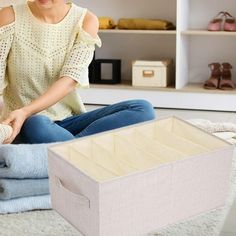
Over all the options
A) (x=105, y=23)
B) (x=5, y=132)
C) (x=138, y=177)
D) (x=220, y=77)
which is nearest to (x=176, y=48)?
(x=220, y=77)

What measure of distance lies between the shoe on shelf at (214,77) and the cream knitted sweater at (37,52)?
1336 mm

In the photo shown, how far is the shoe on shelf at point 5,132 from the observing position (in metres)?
1.60

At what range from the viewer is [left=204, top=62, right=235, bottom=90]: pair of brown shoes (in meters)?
3.06

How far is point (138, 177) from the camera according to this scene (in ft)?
3.51

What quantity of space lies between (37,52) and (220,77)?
→ 4.98ft

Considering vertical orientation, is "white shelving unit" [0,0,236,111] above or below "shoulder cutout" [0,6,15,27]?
below

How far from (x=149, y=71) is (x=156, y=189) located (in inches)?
80.9

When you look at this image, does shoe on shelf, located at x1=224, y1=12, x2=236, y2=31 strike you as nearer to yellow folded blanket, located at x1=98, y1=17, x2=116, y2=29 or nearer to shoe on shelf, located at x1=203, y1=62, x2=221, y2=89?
shoe on shelf, located at x1=203, y1=62, x2=221, y2=89

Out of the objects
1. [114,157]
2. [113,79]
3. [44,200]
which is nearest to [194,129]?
[114,157]

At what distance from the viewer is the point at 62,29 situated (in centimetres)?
188

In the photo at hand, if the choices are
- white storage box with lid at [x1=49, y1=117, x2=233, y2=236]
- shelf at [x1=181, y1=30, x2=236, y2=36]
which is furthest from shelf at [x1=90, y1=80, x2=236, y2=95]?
white storage box with lid at [x1=49, y1=117, x2=233, y2=236]

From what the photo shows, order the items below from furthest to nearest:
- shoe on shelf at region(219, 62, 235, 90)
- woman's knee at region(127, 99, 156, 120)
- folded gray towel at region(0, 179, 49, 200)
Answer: shoe on shelf at region(219, 62, 235, 90)
woman's knee at region(127, 99, 156, 120)
folded gray towel at region(0, 179, 49, 200)

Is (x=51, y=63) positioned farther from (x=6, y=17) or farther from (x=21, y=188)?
(x=21, y=188)

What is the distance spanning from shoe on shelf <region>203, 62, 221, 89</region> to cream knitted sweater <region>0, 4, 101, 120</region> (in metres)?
Result: 1.34
